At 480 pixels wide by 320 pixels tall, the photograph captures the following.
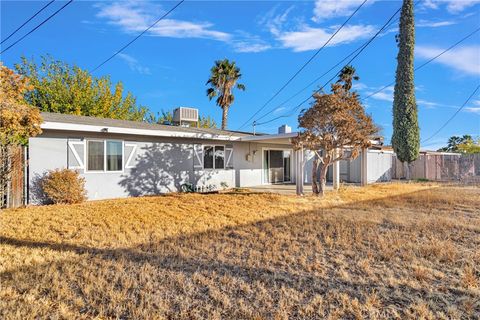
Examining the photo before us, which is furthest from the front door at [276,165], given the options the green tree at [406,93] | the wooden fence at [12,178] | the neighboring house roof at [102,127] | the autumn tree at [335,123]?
the wooden fence at [12,178]

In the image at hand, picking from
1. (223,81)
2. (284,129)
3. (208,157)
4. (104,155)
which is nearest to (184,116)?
(208,157)

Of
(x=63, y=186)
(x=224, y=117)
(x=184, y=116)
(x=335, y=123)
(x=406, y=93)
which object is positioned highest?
(x=406, y=93)

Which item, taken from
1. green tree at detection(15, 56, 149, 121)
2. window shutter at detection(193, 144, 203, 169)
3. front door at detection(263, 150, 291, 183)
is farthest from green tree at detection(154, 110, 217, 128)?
window shutter at detection(193, 144, 203, 169)

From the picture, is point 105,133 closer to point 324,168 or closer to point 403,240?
point 324,168

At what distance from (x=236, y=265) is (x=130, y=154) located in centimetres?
803

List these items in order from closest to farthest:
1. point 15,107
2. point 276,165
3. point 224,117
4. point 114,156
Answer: point 15,107, point 114,156, point 276,165, point 224,117

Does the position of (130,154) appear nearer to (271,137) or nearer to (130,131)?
(130,131)

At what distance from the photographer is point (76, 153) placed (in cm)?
956

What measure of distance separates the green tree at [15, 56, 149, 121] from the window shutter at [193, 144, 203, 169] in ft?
40.9

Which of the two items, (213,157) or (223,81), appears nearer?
(213,157)

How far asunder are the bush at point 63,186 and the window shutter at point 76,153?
428 mm

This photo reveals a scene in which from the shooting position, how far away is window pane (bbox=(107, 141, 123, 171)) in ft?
33.9

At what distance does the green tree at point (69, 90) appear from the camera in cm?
2025

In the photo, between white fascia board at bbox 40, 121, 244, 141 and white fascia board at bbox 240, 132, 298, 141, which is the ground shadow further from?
white fascia board at bbox 240, 132, 298, 141
